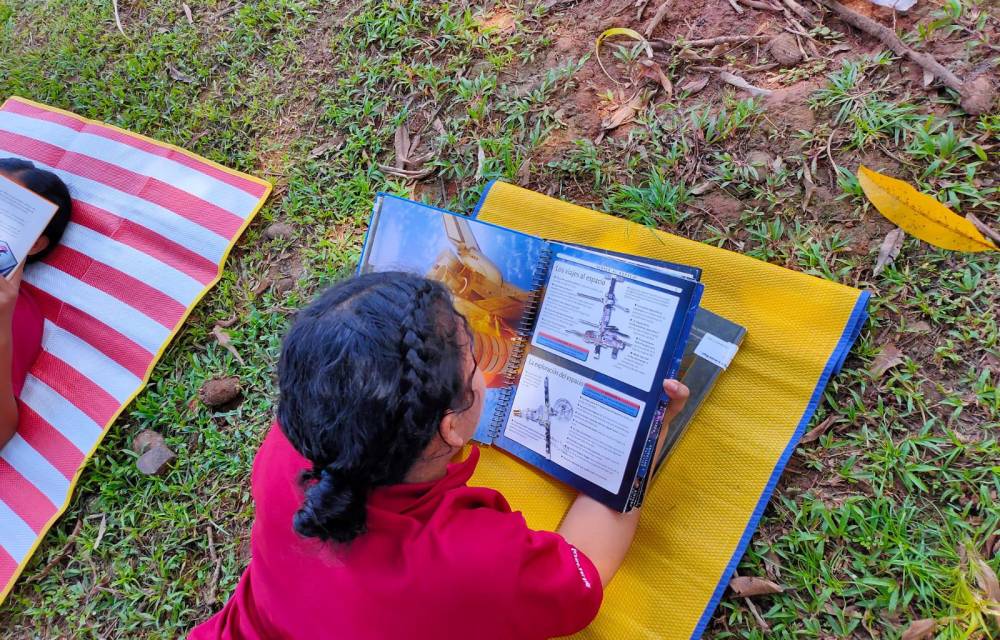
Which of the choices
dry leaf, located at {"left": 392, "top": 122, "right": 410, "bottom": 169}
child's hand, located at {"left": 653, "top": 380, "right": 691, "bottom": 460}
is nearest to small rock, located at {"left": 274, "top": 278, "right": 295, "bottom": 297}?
dry leaf, located at {"left": 392, "top": 122, "right": 410, "bottom": 169}

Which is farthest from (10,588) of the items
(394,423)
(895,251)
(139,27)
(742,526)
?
(895,251)

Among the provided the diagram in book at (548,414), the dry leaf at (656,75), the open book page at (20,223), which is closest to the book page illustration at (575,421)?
the diagram in book at (548,414)

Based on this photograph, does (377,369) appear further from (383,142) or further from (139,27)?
(139,27)

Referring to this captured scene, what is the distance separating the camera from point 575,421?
1.54m

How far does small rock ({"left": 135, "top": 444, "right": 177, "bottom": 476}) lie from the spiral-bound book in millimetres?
889

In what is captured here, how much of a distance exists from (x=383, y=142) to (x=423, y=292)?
1.29m

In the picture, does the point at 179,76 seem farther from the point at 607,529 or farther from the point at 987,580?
the point at 987,580

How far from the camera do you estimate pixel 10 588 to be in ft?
6.46

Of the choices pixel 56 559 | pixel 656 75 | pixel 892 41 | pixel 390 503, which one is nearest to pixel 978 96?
pixel 892 41

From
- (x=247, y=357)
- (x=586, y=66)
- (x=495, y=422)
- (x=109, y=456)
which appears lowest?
(x=109, y=456)

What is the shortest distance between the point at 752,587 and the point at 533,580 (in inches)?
22.0

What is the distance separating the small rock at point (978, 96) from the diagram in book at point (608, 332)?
0.92 m

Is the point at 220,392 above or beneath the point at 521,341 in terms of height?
beneath

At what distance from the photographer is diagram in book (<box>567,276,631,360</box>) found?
1498 mm
